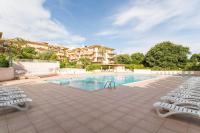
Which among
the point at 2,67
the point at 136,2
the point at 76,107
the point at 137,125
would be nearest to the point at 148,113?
the point at 137,125

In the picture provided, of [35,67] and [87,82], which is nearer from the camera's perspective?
[87,82]

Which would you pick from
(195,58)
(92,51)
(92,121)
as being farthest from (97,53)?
(92,121)

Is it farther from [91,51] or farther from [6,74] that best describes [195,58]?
[6,74]

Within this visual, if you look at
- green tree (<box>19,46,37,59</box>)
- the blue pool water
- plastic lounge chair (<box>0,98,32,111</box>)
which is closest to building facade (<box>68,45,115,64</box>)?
green tree (<box>19,46,37,59</box>)

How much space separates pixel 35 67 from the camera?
18.9 metres

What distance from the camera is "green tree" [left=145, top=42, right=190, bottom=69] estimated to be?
29.3m

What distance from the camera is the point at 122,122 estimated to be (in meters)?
3.26

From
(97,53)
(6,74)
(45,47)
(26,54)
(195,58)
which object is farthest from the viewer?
(97,53)

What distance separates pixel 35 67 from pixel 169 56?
31.1 m

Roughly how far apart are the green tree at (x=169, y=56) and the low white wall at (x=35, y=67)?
84.3 ft

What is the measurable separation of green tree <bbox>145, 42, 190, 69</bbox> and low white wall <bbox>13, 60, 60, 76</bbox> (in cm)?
2570

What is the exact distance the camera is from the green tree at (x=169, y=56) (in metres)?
29.3

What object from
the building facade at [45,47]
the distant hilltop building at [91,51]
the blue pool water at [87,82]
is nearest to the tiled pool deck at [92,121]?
the blue pool water at [87,82]

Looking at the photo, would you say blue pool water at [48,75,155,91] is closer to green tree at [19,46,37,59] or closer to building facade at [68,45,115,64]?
green tree at [19,46,37,59]
